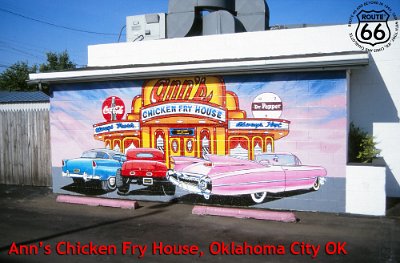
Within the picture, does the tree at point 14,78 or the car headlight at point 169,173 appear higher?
the tree at point 14,78

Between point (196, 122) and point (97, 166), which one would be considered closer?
point (196, 122)

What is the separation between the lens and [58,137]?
11211mm

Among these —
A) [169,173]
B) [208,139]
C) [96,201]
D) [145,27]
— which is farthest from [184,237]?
[145,27]

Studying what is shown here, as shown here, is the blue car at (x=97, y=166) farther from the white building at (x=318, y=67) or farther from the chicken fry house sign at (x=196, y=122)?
the white building at (x=318, y=67)

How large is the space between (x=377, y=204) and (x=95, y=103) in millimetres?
8136

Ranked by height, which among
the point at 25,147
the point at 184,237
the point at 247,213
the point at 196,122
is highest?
the point at 196,122

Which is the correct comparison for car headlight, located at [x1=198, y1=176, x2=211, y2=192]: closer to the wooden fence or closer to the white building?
the white building

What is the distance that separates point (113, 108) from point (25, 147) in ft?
13.6

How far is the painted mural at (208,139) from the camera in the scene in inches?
342

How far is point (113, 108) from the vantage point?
1054cm

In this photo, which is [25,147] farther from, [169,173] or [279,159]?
[279,159]

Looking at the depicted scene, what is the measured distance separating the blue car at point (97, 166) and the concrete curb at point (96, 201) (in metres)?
0.72

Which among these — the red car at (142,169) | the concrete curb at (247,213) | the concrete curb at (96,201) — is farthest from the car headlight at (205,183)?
the concrete curb at (96,201)

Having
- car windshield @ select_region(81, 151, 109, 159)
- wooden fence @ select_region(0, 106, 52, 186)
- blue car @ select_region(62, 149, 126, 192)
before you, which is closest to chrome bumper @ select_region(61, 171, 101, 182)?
blue car @ select_region(62, 149, 126, 192)
